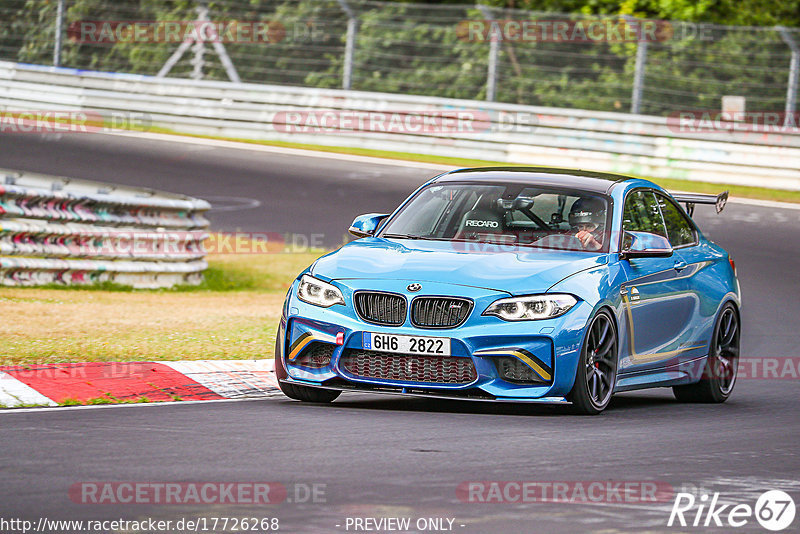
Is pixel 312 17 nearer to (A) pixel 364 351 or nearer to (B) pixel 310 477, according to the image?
(A) pixel 364 351

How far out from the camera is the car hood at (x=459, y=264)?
8570mm

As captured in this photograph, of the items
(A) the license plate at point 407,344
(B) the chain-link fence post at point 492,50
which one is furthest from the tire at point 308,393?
(B) the chain-link fence post at point 492,50

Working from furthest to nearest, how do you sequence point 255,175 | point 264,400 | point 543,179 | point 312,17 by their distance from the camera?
point 312,17
point 255,175
point 543,179
point 264,400

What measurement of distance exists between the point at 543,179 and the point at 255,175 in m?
14.1

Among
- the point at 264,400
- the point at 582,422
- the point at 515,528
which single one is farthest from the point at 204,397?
the point at 515,528

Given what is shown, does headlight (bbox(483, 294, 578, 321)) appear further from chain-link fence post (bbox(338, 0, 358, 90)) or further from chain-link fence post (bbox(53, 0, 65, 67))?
chain-link fence post (bbox(53, 0, 65, 67))

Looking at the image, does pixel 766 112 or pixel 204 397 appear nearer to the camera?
pixel 204 397

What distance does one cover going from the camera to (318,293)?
8805mm

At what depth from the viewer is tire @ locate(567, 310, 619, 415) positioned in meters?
8.55

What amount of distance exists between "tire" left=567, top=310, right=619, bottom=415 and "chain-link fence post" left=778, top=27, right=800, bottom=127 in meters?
16.1

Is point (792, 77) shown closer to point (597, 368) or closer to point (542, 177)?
point (542, 177)

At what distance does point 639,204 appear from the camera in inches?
400

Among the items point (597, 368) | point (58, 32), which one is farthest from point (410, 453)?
point (58, 32)

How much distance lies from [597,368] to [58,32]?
22.7 metres
